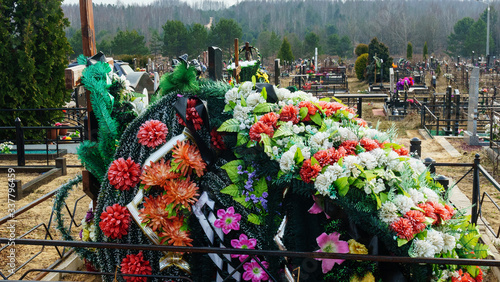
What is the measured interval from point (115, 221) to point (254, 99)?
131 centimetres

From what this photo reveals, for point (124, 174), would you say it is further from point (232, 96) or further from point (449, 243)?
point (449, 243)

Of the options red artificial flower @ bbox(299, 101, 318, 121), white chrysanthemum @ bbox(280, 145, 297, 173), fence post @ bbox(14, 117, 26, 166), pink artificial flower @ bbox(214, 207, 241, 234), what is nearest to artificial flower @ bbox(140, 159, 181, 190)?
pink artificial flower @ bbox(214, 207, 241, 234)

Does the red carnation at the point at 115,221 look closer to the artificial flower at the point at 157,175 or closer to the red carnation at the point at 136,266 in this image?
the red carnation at the point at 136,266

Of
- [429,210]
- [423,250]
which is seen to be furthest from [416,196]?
[423,250]

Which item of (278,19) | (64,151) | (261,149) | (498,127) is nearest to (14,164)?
(64,151)

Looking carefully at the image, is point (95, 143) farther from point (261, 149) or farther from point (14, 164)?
point (14, 164)

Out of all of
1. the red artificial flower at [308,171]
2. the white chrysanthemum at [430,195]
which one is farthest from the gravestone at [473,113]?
the red artificial flower at [308,171]

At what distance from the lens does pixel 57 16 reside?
456 inches

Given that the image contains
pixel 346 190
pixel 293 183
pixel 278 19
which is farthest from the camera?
pixel 278 19

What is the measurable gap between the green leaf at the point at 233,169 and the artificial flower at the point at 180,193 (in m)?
0.25

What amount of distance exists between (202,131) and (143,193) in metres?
0.61

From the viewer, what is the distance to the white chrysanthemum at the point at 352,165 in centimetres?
259

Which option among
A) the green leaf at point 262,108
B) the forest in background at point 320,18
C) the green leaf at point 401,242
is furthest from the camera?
the forest in background at point 320,18

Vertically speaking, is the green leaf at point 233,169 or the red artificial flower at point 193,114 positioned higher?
the red artificial flower at point 193,114
